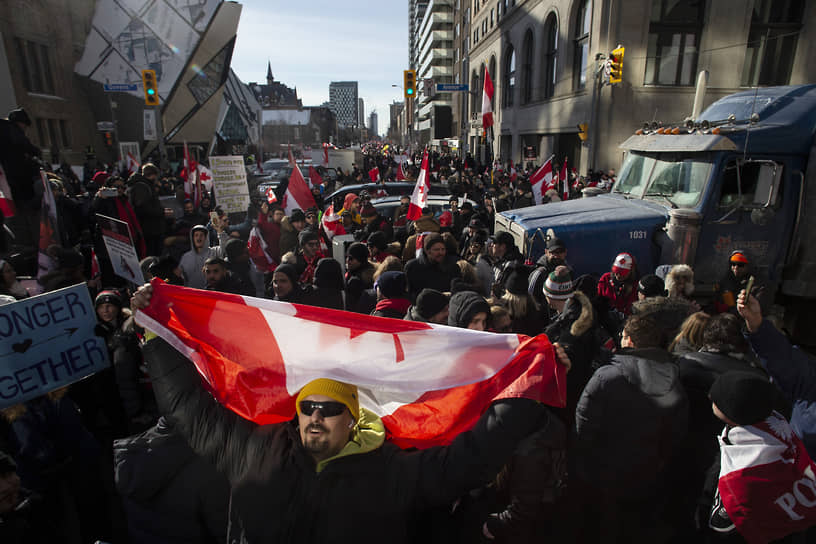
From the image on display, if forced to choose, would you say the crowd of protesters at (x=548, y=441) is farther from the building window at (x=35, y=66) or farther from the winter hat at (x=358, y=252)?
the building window at (x=35, y=66)

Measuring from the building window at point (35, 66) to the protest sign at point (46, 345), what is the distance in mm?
34024

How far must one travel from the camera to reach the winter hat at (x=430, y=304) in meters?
3.31

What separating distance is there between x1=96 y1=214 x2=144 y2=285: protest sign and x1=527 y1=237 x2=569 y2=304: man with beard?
3584 millimetres

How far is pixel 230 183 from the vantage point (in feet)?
29.1

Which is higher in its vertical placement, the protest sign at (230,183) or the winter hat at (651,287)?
the protest sign at (230,183)

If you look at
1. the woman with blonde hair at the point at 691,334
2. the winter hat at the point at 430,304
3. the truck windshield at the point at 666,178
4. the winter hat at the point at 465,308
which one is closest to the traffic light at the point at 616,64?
the truck windshield at the point at 666,178

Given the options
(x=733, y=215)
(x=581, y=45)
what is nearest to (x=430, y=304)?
(x=733, y=215)

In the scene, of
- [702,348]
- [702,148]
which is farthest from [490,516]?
[702,148]

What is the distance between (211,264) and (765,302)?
650 centimetres

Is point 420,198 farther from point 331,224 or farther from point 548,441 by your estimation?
point 548,441

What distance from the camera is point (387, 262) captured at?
493cm

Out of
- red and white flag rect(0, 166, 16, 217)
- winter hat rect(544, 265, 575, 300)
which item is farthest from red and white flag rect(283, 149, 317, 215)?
winter hat rect(544, 265, 575, 300)

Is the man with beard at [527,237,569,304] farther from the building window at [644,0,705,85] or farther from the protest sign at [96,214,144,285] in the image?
the building window at [644,0,705,85]

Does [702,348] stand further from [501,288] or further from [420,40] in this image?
[420,40]
